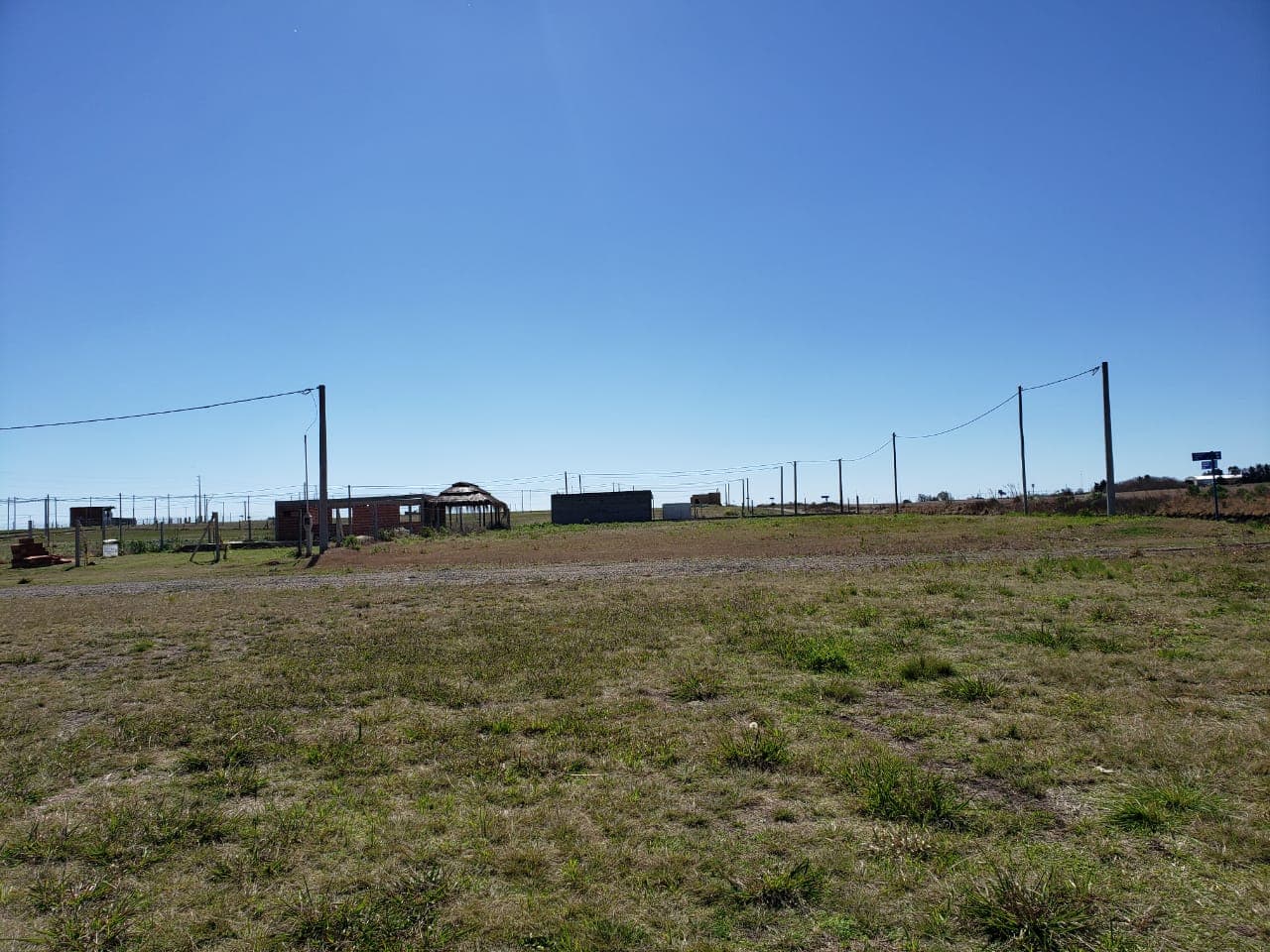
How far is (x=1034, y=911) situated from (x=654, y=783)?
6.96ft

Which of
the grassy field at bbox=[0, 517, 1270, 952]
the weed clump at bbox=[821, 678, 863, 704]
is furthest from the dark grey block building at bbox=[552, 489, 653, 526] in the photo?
the weed clump at bbox=[821, 678, 863, 704]

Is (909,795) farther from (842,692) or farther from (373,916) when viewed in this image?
(373,916)

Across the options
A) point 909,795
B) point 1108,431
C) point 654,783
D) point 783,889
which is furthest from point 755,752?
point 1108,431

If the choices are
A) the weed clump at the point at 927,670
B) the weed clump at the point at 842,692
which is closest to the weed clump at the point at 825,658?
the weed clump at the point at 927,670

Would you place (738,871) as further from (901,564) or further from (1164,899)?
(901,564)

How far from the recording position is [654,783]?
448cm

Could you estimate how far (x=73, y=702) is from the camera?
6.80 m

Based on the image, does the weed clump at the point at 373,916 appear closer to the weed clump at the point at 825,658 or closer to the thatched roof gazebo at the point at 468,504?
the weed clump at the point at 825,658

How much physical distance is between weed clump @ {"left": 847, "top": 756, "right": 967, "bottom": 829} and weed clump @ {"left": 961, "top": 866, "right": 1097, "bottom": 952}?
67cm

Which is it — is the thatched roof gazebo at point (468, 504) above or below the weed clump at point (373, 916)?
above

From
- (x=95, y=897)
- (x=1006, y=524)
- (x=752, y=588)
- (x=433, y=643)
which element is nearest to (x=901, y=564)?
(x=752, y=588)

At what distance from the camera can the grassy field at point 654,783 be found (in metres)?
3.03

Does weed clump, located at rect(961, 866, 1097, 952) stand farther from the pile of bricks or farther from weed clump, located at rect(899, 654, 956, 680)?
the pile of bricks

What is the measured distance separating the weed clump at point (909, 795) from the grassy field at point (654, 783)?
2 centimetres
